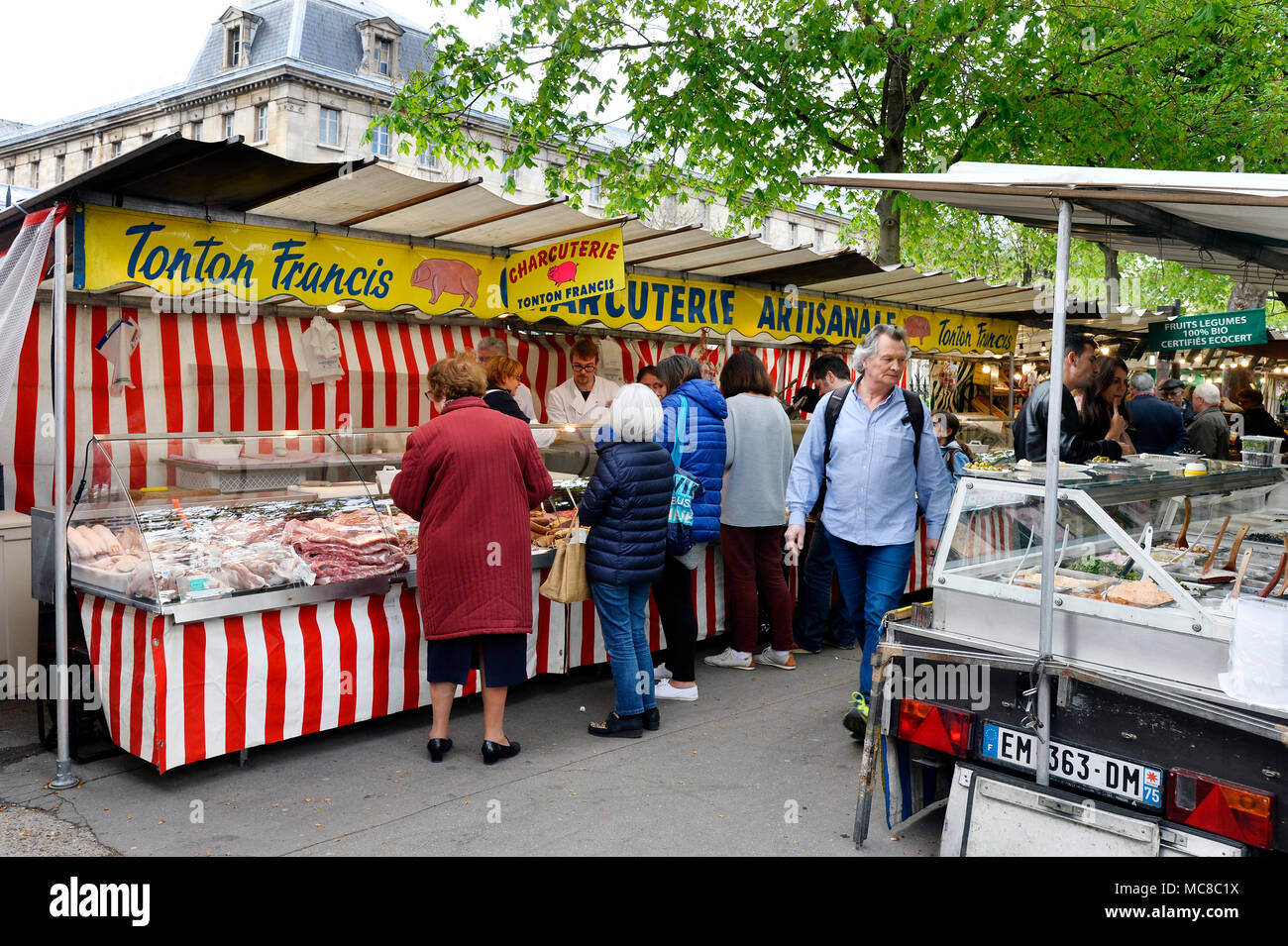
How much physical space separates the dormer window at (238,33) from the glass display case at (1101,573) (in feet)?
152

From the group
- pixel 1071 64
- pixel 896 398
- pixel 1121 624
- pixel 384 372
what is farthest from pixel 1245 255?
pixel 1071 64

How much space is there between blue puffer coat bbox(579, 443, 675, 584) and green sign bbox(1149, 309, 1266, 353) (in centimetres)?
590

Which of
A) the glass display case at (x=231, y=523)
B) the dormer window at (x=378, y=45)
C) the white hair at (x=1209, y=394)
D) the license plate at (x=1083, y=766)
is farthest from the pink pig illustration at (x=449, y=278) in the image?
the dormer window at (x=378, y=45)

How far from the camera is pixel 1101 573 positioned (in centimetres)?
347

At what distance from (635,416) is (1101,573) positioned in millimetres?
2162

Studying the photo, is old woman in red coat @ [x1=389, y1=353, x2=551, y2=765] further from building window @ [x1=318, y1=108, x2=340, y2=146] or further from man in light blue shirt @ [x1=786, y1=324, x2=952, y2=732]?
building window @ [x1=318, y1=108, x2=340, y2=146]

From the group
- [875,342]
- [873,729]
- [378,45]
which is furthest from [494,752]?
[378,45]

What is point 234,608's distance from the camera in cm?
417

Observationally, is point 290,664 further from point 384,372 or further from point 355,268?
point 384,372

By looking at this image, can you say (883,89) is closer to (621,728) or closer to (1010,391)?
(1010,391)

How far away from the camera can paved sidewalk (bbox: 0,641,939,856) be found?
3.67 metres

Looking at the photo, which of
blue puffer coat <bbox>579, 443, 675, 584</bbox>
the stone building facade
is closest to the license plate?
blue puffer coat <bbox>579, 443, 675, 584</bbox>

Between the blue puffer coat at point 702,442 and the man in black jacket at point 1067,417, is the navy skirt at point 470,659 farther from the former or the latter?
the man in black jacket at point 1067,417

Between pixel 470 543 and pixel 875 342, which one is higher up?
pixel 875 342
